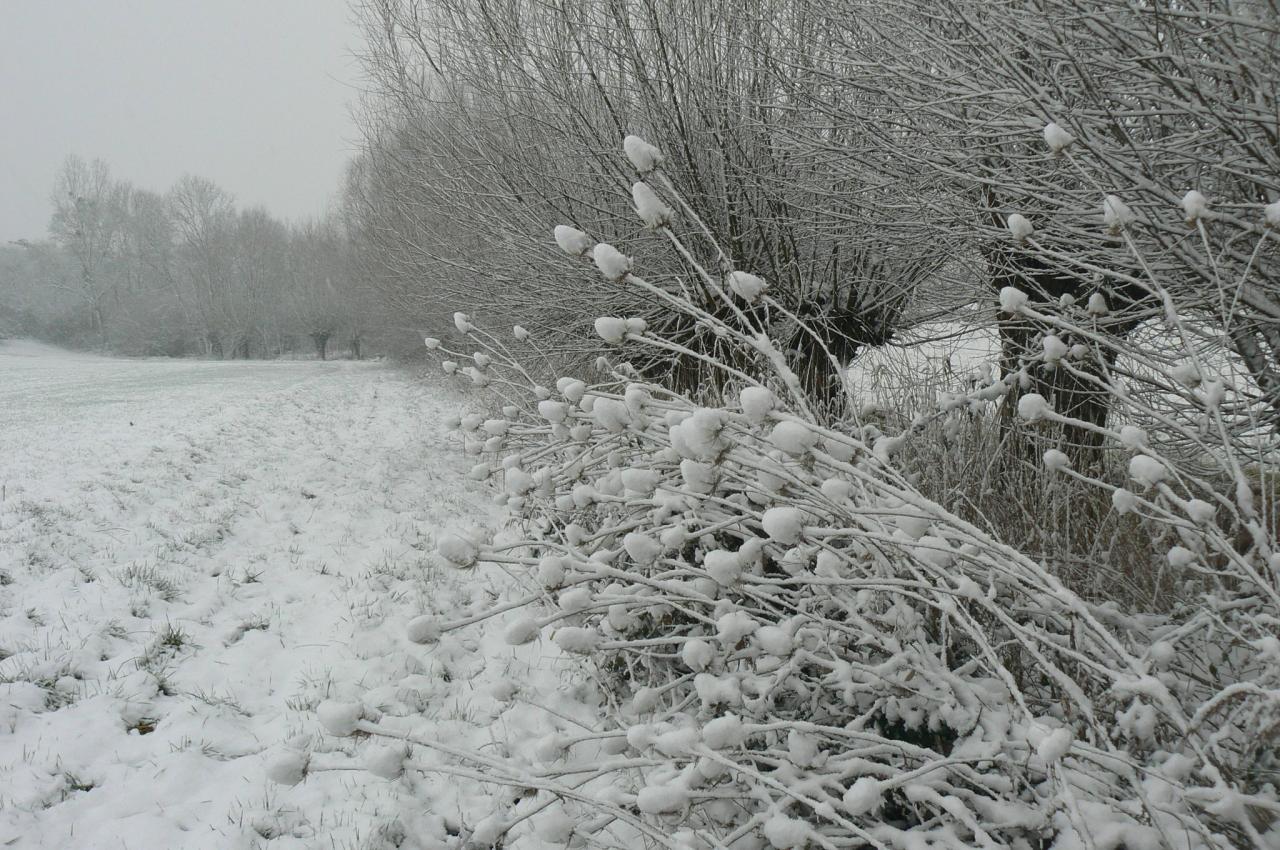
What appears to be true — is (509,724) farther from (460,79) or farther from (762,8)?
(460,79)

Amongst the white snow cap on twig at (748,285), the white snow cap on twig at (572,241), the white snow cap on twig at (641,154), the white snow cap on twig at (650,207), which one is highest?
the white snow cap on twig at (641,154)

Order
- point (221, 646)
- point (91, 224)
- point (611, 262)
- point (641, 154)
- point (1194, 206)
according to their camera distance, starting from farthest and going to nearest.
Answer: point (91, 224) < point (221, 646) < point (641, 154) < point (611, 262) < point (1194, 206)

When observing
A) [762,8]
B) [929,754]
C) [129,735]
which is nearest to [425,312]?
[762,8]

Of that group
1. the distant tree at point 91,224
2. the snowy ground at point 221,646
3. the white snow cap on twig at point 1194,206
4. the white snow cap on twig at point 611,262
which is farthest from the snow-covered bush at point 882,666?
the distant tree at point 91,224

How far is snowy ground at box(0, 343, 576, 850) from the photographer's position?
2.29 meters

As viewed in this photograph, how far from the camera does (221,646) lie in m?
3.42

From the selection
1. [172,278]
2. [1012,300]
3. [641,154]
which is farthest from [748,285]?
[172,278]

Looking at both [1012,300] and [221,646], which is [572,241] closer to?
[1012,300]

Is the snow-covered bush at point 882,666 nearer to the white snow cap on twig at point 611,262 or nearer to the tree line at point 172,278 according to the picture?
the white snow cap on twig at point 611,262

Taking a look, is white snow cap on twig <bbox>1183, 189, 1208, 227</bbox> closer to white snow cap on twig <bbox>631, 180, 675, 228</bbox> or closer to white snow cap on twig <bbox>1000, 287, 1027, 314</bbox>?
white snow cap on twig <bbox>1000, 287, 1027, 314</bbox>

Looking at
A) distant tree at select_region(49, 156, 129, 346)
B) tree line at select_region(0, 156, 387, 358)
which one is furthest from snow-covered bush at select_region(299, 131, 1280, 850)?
distant tree at select_region(49, 156, 129, 346)

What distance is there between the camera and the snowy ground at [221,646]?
2.29 metres

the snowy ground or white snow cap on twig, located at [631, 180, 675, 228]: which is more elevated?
white snow cap on twig, located at [631, 180, 675, 228]

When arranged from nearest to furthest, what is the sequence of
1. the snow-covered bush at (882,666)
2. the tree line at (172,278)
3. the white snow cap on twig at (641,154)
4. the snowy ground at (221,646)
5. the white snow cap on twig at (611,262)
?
the snow-covered bush at (882,666)
the white snow cap on twig at (611,262)
the white snow cap on twig at (641,154)
the snowy ground at (221,646)
the tree line at (172,278)
